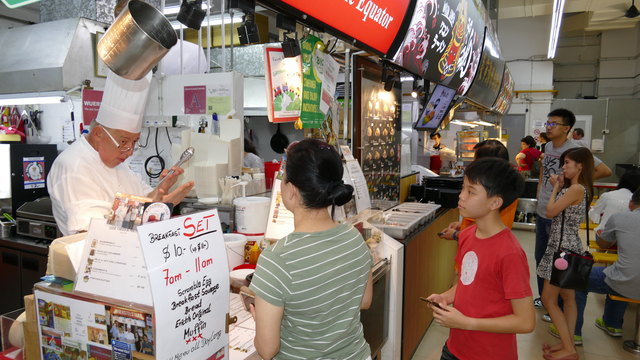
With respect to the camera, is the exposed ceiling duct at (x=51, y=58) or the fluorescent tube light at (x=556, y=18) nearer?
the exposed ceiling duct at (x=51, y=58)

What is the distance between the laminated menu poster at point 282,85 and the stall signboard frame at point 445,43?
0.95m

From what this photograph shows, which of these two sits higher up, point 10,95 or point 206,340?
point 10,95

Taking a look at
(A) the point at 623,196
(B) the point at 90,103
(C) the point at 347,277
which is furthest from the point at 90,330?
(A) the point at 623,196

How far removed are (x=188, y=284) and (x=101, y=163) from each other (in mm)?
1728

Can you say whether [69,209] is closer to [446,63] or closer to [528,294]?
[528,294]

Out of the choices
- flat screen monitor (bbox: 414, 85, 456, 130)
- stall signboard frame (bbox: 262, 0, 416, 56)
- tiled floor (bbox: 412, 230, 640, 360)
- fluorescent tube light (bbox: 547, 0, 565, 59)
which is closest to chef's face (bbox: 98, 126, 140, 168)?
stall signboard frame (bbox: 262, 0, 416, 56)

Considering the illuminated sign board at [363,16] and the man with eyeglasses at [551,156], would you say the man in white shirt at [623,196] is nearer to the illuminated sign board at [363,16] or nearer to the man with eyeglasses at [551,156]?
the man with eyeglasses at [551,156]

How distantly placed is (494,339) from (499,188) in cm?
66

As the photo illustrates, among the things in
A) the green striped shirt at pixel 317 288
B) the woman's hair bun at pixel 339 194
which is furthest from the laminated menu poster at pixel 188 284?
the woman's hair bun at pixel 339 194

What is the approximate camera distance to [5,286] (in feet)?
11.5

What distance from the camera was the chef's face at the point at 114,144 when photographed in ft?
8.45

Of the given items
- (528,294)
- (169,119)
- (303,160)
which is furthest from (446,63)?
(303,160)

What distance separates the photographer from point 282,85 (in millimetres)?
2770

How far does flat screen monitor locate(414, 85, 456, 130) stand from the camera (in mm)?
5104
